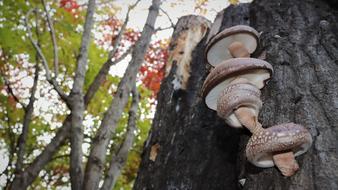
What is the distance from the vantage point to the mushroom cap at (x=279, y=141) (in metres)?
1.42

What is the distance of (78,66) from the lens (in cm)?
564

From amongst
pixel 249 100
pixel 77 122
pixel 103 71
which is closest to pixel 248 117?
pixel 249 100

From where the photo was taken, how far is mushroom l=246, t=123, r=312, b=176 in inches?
56.1

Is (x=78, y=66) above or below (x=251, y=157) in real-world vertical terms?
above

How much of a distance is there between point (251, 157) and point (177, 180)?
1.44 metres

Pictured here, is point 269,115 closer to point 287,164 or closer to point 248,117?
point 248,117

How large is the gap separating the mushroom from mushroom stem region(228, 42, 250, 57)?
973 mm

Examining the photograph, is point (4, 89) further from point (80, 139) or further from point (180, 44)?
point (180, 44)

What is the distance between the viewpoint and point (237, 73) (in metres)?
1.86

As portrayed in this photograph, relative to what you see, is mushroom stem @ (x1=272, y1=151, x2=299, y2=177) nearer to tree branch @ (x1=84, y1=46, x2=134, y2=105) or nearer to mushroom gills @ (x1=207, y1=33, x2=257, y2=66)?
mushroom gills @ (x1=207, y1=33, x2=257, y2=66)

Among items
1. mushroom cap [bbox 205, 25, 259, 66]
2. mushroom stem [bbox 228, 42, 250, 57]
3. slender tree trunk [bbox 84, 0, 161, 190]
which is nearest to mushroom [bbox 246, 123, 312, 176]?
mushroom stem [bbox 228, 42, 250, 57]

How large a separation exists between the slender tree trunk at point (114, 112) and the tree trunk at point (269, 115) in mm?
1397

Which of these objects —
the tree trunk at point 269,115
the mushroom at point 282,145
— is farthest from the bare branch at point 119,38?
the mushroom at point 282,145

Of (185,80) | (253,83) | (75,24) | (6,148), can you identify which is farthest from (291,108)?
(6,148)
